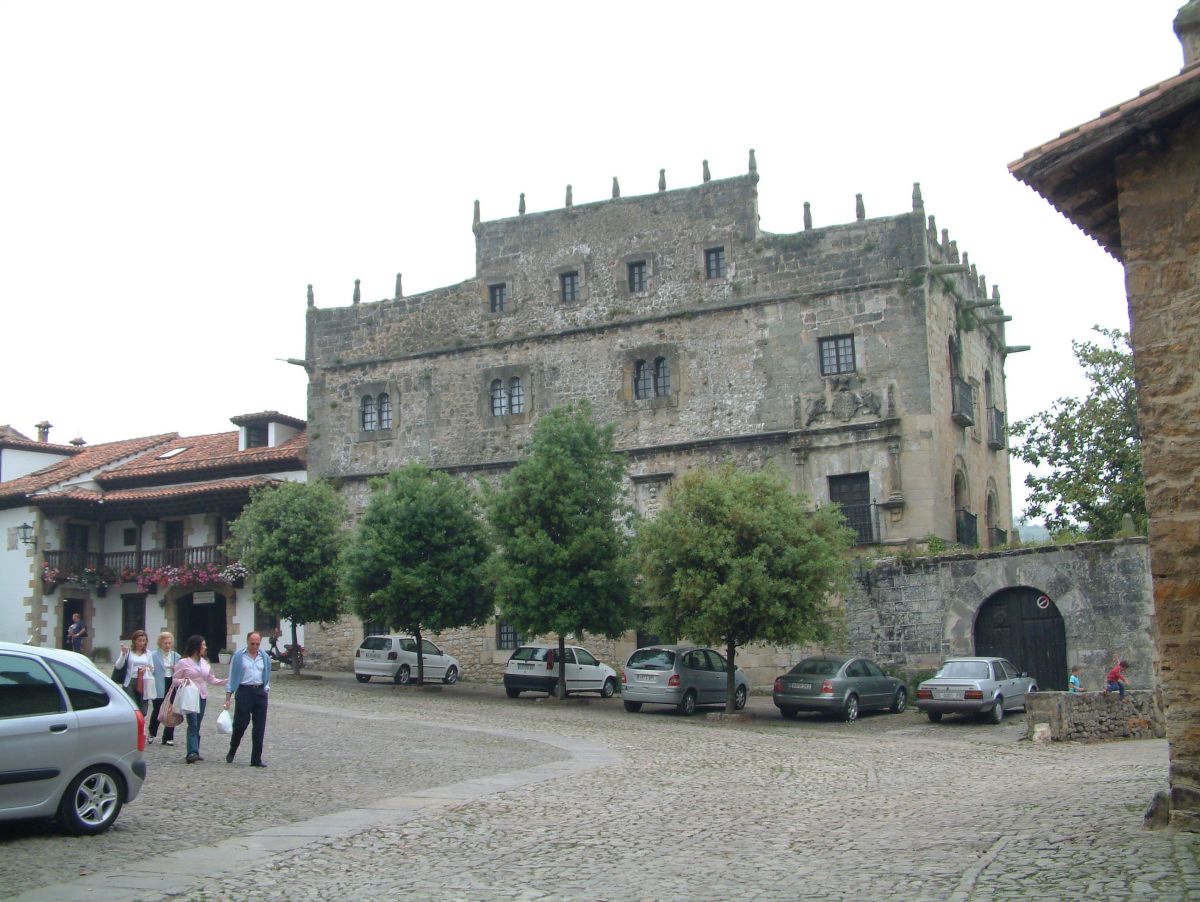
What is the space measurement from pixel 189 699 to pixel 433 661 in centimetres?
1911

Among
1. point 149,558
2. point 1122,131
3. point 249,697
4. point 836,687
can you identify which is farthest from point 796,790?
point 149,558

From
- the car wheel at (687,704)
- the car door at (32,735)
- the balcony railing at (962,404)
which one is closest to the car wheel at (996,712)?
the car wheel at (687,704)

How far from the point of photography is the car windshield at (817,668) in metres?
26.5

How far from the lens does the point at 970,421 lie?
34.5 m

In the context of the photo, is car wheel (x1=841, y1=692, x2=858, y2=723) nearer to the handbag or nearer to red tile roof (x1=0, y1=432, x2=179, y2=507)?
the handbag

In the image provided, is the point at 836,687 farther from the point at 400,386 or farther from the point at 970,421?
the point at 400,386

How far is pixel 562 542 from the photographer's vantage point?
28781 millimetres

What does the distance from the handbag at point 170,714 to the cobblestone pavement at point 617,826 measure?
0.51 metres

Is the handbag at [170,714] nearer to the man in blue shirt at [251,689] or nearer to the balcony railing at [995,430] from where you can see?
the man in blue shirt at [251,689]

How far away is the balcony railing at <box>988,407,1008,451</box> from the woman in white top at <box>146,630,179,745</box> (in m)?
26.7

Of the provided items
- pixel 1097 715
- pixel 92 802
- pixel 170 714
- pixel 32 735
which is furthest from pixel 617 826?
pixel 1097 715

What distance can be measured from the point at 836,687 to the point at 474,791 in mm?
13911

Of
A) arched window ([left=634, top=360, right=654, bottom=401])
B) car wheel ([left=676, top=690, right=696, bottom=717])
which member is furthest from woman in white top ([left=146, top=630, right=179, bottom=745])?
arched window ([left=634, top=360, right=654, bottom=401])

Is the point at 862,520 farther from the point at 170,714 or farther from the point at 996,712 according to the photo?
the point at 170,714
